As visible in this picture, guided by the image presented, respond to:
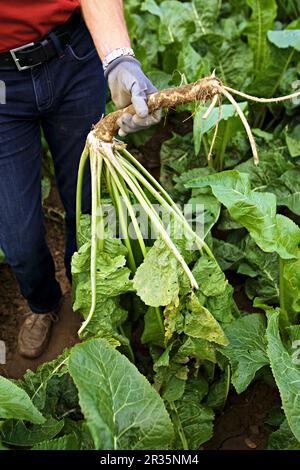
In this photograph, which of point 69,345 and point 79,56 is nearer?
point 79,56

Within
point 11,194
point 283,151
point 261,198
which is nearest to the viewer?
point 261,198

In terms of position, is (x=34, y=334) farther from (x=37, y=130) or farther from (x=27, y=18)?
(x=27, y=18)

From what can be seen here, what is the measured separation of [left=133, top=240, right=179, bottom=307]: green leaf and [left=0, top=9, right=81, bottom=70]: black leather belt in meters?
0.62

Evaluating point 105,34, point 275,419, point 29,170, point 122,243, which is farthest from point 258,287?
point 105,34

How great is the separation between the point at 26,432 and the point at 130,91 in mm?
928

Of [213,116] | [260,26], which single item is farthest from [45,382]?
[260,26]

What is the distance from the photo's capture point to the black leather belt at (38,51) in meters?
1.76

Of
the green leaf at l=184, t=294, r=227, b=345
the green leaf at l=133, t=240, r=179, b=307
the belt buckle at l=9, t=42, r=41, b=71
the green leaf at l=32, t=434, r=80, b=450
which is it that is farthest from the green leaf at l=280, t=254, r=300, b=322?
the belt buckle at l=9, t=42, r=41, b=71

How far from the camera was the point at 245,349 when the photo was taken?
188 cm

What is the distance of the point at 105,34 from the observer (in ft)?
5.68

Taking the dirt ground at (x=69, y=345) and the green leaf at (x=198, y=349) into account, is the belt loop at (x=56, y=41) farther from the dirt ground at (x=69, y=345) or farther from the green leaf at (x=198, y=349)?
the dirt ground at (x=69, y=345)

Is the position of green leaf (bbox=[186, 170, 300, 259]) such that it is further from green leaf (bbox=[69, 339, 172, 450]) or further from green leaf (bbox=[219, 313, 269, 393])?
Answer: green leaf (bbox=[69, 339, 172, 450])
